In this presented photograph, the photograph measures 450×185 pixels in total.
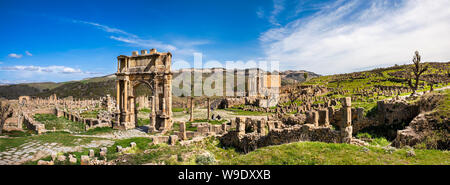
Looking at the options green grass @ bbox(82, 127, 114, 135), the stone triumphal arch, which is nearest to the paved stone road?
green grass @ bbox(82, 127, 114, 135)

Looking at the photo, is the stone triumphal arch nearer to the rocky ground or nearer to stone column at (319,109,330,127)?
the rocky ground

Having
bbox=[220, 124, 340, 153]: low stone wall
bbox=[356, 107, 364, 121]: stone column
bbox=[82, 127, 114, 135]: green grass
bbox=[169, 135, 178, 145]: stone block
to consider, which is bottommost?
bbox=[82, 127, 114, 135]: green grass

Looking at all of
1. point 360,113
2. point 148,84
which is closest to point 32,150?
point 148,84

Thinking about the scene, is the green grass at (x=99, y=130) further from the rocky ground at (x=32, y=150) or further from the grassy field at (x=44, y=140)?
the rocky ground at (x=32, y=150)

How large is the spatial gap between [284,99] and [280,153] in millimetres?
46743

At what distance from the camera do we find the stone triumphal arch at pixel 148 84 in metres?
21.7

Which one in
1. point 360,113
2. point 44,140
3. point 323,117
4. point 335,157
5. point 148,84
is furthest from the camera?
point 148,84

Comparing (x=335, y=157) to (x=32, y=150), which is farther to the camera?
(x=32, y=150)

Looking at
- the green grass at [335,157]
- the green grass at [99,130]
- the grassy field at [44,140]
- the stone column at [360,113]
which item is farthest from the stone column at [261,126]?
the green grass at [99,130]

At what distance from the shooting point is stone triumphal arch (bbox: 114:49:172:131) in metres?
21.7

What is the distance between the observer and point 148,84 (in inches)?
A: 882

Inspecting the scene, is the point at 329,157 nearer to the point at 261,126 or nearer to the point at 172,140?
the point at 261,126

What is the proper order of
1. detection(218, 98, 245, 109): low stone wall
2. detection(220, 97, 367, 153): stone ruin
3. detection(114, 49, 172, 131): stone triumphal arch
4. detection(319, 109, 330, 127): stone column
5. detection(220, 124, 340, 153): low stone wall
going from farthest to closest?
detection(218, 98, 245, 109): low stone wall < detection(114, 49, 172, 131): stone triumphal arch < detection(319, 109, 330, 127): stone column < detection(220, 124, 340, 153): low stone wall < detection(220, 97, 367, 153): stone ruin
